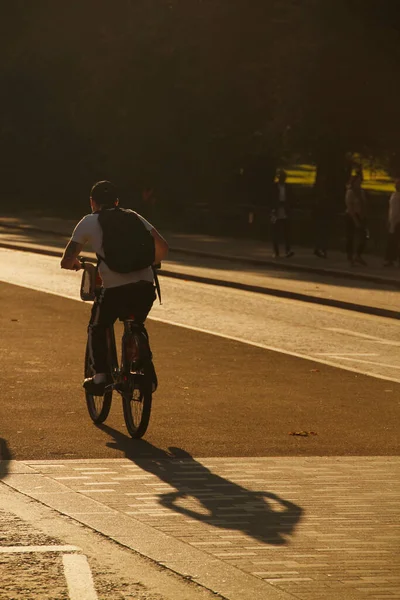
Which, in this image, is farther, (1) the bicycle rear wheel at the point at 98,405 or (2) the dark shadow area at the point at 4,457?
(1) the bicycle rear wheel at the point at 98,405

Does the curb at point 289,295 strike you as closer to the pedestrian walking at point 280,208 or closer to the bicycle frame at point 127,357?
the pedestrian walking at point 280,208

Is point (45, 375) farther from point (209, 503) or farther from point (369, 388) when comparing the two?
point (209, 503)

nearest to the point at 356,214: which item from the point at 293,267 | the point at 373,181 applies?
the point at 293,267

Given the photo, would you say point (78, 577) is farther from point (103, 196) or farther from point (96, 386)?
point (103, 196)

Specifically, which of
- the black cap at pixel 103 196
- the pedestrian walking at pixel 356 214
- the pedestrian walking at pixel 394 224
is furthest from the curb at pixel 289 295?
the black cap at pixel 103 196

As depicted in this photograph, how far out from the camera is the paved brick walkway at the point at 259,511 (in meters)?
6.19

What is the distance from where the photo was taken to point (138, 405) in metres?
9.96

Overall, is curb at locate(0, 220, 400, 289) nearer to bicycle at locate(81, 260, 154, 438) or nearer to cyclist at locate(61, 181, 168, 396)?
cyclist at locate(61, 181, 168, 396)

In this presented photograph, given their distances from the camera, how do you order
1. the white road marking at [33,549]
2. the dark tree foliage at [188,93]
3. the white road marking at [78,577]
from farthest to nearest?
the dark tree foliage at [188,93], the white road marking at [33,549], the white road marking at [78,577]

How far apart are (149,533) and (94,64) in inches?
1955

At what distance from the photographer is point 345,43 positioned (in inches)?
1625

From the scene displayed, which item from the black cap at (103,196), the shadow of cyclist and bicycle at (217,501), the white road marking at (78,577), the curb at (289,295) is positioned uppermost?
the black cap at (103,196)

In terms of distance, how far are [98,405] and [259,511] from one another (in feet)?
11.1

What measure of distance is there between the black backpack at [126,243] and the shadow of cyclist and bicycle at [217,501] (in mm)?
1499
